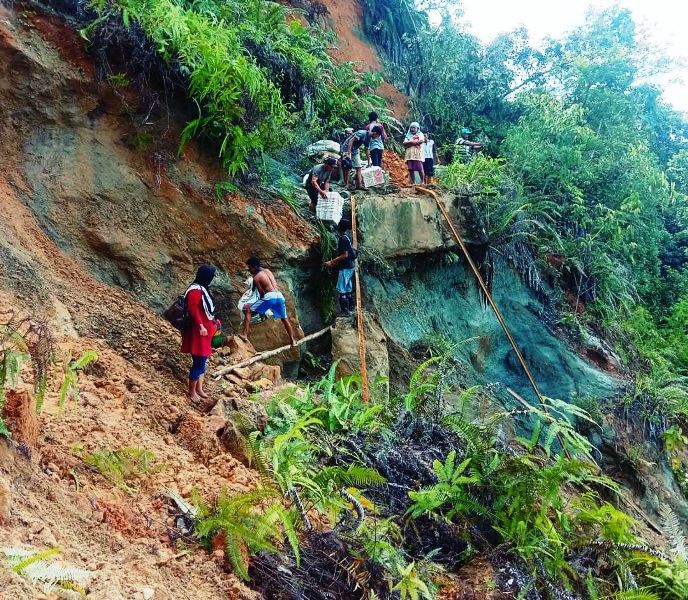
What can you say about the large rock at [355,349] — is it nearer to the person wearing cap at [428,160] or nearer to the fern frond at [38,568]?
the person wearing cap at [428,160]

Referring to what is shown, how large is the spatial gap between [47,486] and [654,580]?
5.03m

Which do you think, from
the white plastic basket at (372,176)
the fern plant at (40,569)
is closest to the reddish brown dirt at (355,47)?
the white plastic basket at (372,176)

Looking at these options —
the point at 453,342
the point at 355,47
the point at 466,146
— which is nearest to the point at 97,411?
the point at 453,342

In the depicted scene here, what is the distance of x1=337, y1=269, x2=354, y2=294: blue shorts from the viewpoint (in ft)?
26.3

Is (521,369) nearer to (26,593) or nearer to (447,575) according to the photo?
(447,575)

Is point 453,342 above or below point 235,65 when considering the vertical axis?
below

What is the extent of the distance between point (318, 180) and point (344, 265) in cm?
140

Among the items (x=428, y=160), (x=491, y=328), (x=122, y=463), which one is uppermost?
(x=428, y=160)

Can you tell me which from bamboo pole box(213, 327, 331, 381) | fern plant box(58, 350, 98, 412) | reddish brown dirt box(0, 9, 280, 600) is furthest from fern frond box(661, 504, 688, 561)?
fern plant box(58, 350, 98, 412)

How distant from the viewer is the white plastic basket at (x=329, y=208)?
8.15 meters

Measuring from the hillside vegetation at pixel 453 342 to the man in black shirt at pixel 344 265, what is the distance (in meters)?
1.32

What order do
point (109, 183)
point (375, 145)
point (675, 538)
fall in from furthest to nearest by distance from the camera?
point (375, 145) → point (109, 183) → point (675, 538)

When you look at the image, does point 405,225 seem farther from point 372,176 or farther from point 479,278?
point 479,278

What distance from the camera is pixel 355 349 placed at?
8023 millimetres
